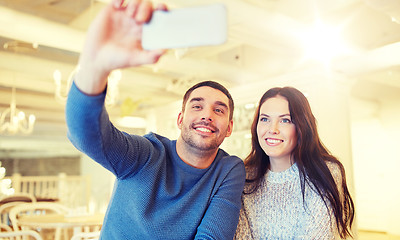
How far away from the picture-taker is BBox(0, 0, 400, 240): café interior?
3.51m

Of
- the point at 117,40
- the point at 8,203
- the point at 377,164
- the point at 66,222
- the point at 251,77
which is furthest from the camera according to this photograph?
the point at 377,164

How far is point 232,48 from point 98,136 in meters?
5.80

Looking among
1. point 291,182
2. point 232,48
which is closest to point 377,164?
point 232,48

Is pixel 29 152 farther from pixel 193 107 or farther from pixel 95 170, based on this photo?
pixel 193 107

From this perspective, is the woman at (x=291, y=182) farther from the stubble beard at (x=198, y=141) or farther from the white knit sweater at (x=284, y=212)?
the stubble beard at (x=198, y=141)

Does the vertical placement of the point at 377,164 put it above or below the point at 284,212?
above

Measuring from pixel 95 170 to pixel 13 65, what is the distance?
6.91 m

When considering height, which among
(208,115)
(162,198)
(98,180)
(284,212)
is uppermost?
(208,115)

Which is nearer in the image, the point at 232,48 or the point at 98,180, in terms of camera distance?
the point at 232,48

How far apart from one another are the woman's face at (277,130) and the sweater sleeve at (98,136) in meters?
0.75

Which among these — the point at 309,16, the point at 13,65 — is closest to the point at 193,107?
the point at 309,16

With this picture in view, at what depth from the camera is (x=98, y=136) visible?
0.97 m

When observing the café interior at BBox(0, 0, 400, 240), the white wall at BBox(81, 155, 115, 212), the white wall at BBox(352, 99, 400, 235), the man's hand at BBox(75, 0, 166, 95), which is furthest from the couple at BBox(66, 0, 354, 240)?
the white wall at BBox(81, 155, 115, 212)

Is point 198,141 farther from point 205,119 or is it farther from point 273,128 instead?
point 273,128
